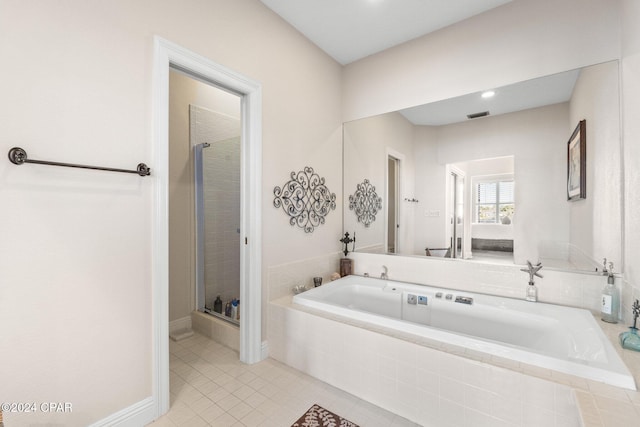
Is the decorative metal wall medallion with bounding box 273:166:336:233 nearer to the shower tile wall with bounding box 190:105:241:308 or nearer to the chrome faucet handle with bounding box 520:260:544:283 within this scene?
the shower tile wall with bounding box 190:105:241:308

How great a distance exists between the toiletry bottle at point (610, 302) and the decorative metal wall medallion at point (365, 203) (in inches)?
68.6

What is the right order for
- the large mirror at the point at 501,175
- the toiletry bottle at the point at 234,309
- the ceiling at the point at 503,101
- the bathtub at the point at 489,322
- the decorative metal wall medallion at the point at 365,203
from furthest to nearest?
the decorative metal wall medallion at the point at 365,203
the toiletry bottle at the point at 234,309
the ceiling at the point at 503,101
the large mirror at the point at 501,175
the bathtub at the point at 489,322

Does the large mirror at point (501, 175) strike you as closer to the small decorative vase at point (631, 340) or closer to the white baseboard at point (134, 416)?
the small decorative vase at point (631, 340)

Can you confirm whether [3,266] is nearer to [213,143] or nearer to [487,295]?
[213,143]

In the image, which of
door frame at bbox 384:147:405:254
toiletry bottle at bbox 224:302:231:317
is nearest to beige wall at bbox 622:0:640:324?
door frame at bbox 384:147:405:254

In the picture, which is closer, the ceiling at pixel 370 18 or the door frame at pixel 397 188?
the ceiling at pixel 370 18

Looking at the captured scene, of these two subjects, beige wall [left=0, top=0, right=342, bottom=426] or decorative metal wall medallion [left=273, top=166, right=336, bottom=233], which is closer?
beige wall [left=0, top=0, right=342, bottom=426]

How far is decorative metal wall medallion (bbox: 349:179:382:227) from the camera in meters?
2.93

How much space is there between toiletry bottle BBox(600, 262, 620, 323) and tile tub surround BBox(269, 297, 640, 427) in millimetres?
60

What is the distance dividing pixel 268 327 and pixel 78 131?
1725mm

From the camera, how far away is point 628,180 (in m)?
1.59

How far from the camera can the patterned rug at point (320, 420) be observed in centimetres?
150

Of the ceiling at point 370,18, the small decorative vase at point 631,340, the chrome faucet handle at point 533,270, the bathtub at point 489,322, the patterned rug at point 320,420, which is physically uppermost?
the ceiling at point 370,18

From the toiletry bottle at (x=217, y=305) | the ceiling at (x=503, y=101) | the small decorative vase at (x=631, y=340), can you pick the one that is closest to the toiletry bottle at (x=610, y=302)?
the small decorative vase at (x=631, y=340)
